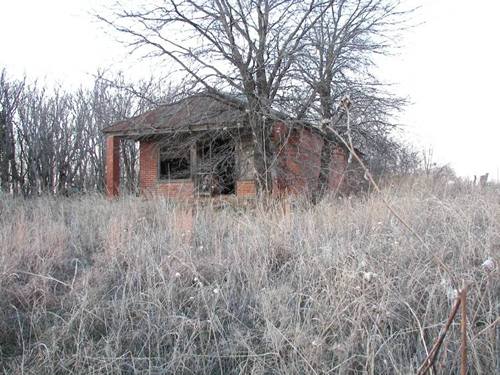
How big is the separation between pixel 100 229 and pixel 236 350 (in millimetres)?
3341

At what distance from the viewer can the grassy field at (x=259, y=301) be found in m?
2.51

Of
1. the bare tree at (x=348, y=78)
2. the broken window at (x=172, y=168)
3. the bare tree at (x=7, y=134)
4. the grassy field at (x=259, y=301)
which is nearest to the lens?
A: the grassy field at (x=259, y=301)

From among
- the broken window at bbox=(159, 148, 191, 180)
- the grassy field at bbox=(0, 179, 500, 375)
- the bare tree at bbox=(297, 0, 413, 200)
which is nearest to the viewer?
the grassy field at bbox=(0, 179, 500, 375)

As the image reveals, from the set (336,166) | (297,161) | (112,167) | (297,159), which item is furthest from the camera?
(112,167)

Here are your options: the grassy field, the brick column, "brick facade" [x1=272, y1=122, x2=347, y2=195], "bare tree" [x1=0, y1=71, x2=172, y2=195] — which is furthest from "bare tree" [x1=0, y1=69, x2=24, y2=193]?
the grassy field

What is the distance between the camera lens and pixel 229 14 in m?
9.15

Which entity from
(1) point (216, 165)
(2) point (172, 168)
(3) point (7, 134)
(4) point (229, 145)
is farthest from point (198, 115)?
(3) point (7, 134)

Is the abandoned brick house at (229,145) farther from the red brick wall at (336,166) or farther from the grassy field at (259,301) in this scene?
the grassy field at (259,301)

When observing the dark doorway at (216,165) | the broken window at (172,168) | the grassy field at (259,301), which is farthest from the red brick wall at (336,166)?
the grassy field at (259,301)

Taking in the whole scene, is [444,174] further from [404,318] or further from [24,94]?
[24,94]

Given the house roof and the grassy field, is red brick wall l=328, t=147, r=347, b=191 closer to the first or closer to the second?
the house roof

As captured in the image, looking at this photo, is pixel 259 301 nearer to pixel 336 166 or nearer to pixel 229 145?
pixel 229 145

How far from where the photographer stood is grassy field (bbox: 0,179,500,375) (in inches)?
98.7

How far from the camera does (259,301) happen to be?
309cm
